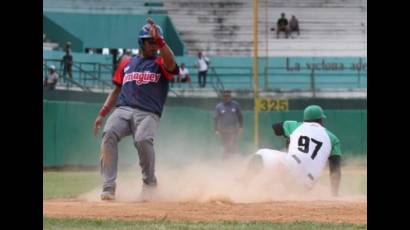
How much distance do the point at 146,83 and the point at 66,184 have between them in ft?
22.5

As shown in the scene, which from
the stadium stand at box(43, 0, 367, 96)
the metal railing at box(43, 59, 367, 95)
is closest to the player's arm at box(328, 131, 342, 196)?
the metal railing at box(43, 59, 367, 95)

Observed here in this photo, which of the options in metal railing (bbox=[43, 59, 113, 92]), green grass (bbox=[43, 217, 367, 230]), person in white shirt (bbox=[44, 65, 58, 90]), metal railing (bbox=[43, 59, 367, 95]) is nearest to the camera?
green grass (bbox=[43, 217, 367, 230])

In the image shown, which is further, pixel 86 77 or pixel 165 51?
pixel 86 77

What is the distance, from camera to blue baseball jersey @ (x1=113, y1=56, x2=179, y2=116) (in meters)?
11.2

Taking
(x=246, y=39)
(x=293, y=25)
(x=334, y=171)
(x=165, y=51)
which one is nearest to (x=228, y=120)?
(x=334, y=171)

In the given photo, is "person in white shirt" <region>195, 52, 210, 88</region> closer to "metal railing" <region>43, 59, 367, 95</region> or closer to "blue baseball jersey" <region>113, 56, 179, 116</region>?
"metal railing" <region>43, 59, 367, 95</region>

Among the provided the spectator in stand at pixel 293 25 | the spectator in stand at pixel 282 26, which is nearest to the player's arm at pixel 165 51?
the spectator in stand at pixel 282 26

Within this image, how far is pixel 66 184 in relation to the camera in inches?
689

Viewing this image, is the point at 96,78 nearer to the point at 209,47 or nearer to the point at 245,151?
the point at 245,151

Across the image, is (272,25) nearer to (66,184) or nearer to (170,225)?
(66,184)

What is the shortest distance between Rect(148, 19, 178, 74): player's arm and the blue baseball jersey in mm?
80

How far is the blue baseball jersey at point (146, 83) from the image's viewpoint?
11.2 metres

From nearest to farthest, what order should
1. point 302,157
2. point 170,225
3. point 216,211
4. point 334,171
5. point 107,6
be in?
point 170,225 < point 216,211 < point 302,157 < point 334,171 < point 107,6

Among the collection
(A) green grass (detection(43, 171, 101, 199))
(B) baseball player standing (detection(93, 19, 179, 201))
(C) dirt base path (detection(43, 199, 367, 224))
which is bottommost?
(A) green grass (detection(43, 171, 101, 199))
